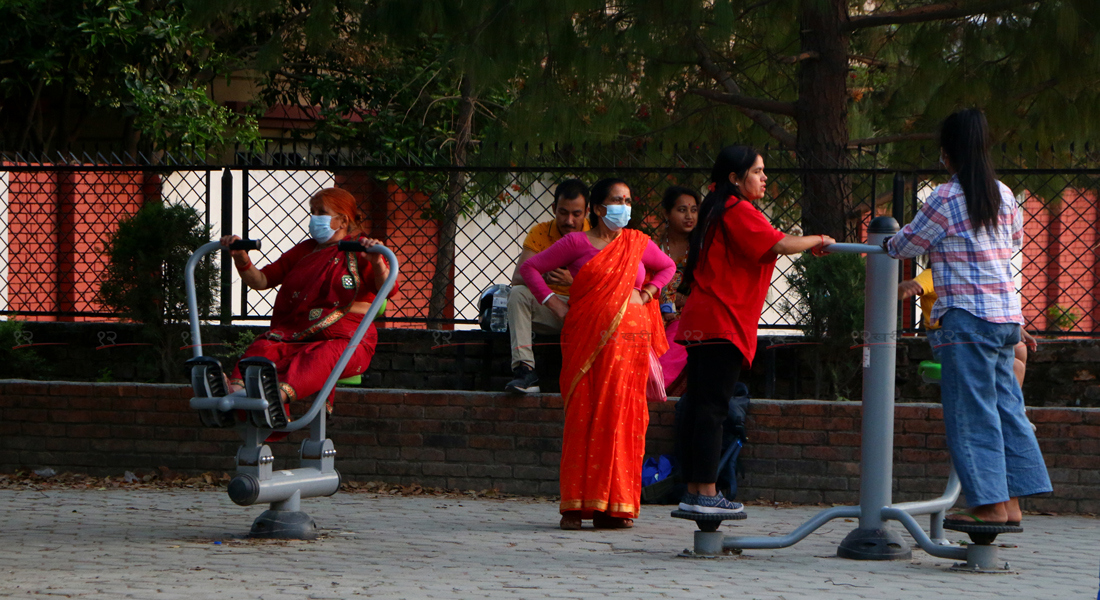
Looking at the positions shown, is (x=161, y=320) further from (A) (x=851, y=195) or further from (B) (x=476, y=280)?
(A) (x=851, y=195)

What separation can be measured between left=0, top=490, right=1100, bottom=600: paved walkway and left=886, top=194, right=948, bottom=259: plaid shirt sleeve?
121 centimetres

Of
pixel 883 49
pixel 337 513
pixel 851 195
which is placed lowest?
pixel 337 513

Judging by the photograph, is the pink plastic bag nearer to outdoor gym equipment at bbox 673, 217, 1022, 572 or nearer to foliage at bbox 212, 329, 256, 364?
outdoor gym equipment at bbox 673, 217, 1022, 572

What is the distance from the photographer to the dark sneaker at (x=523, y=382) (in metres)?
7.11

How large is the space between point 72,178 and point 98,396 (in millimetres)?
2181

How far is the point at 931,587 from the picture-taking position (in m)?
4.38

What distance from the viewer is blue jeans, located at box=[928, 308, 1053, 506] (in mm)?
4648

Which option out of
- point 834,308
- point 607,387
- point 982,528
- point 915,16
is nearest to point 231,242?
point 607,387

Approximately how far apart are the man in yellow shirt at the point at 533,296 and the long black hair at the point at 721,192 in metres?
1.62

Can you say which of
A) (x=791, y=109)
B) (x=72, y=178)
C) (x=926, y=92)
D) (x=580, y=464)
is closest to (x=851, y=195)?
(x=791, y=109)

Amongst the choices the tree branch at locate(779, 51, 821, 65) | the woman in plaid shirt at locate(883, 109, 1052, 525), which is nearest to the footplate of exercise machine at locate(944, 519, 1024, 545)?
the woman in plaid shirt at locate(883, 109, 1052, 525)

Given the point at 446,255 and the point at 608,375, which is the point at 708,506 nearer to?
the point at 608,375

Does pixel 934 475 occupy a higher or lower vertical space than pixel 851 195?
lower

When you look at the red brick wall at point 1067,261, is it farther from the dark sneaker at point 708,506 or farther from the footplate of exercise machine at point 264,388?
the footplate of exercise machine at point 264,388
